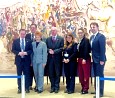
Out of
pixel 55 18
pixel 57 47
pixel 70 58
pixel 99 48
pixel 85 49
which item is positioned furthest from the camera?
pixel 55 18

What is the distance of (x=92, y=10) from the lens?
1013 centimetres

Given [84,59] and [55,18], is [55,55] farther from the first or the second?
[55,18]

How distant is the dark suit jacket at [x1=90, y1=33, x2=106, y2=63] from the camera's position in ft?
22.8

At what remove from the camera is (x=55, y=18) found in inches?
405

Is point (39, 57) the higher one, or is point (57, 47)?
point (57, 47)

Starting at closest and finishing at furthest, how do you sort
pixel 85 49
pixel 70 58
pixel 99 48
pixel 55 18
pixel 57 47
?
pixel 99 48 → pixel 85 49 → pixel 70 58 → pixel 57 47 → pixel 55 18

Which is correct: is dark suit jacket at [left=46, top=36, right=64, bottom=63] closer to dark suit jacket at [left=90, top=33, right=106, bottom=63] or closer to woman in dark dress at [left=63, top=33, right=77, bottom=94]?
woman in dark dress at [left=63, top=33, right=77, bottom=94]

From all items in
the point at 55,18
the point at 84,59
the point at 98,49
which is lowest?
the point at 84,59

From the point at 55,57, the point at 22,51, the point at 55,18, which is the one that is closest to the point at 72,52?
the point at 55,57

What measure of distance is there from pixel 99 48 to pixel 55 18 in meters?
3.55

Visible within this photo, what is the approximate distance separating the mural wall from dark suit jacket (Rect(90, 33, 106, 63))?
3.03 meters

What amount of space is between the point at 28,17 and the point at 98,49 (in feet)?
13.1

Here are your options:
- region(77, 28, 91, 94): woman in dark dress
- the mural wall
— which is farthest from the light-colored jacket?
the mural wall

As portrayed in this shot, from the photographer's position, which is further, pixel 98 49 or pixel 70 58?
pixel 70 58
